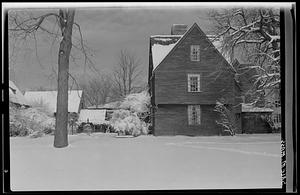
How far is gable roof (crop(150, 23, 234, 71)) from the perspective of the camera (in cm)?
297

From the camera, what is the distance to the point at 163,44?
297 centimetres

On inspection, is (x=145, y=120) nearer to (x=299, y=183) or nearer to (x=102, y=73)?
(x=102, y=73)

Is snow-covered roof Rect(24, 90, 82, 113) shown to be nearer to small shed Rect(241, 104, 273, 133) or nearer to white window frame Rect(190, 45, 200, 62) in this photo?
white window frame Rect(190, 45, 200, 62)

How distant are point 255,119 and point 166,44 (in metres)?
0.93

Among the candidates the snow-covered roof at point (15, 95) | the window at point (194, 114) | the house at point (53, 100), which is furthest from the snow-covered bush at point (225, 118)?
the snow-covered roof at point (15, 95)

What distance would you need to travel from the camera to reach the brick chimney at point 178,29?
2.94 meters

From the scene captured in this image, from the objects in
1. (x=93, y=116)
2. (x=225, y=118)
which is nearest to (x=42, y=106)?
(x=93, y=116)

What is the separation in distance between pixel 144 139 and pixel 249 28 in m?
1.22

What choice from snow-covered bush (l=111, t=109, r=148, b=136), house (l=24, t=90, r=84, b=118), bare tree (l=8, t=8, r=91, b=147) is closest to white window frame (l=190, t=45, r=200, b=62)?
snow-covered bush (l=111, t=109, r=148, b=136)

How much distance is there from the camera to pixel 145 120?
119 inches

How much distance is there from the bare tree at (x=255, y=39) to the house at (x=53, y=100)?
3.98 ft

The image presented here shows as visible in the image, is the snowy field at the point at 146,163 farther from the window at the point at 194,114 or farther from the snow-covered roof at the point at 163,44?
the snow-covered roof at the point at 163,44

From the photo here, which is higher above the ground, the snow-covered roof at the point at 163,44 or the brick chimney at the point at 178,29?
the brick chimney at the point at 178,29

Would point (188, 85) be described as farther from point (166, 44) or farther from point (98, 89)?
point (98, 89)
